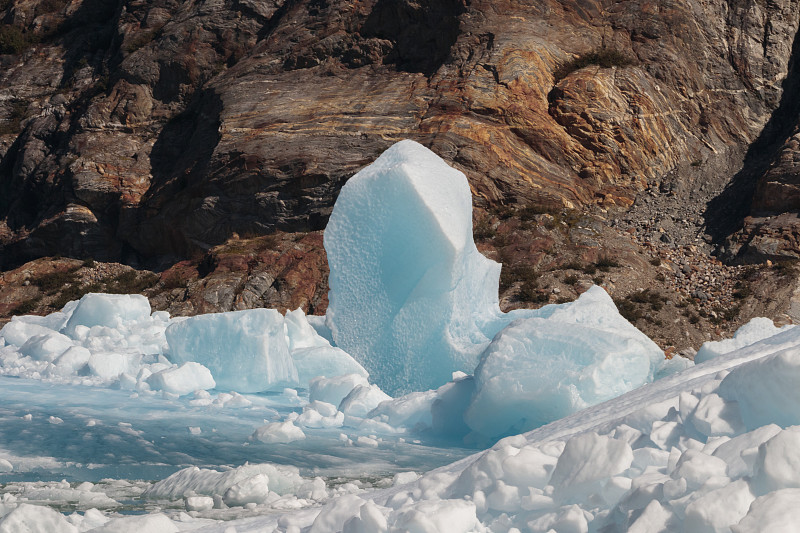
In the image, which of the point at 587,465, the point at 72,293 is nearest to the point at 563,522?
the point at 587,465

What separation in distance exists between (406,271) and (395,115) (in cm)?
1490

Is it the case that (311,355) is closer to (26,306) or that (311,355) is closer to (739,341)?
(739,341)

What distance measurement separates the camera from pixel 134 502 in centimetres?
461

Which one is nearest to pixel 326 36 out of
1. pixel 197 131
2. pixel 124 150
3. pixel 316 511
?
pixel 197 131

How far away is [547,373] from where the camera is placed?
6945mm

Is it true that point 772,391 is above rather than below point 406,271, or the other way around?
above

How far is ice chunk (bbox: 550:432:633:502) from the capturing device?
8.61 feet

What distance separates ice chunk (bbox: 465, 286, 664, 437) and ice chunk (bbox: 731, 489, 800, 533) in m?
4.79

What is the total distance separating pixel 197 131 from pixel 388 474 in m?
23.0

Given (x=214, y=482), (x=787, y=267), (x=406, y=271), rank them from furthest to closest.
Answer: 1. (x=787, y=267)
2. (x=406, y=271)
3. (x=214, y=482)

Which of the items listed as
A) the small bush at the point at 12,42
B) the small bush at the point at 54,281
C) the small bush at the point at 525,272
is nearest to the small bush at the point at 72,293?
the small bush at the point at 54,281

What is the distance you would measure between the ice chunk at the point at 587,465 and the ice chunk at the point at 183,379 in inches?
291

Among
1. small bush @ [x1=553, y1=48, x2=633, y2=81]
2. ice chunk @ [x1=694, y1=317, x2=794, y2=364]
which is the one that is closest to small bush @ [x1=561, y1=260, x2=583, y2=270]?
small bush @ [x1=553, y1=48, x2=633, y2=81]

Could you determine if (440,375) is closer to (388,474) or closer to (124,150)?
(388,474)
